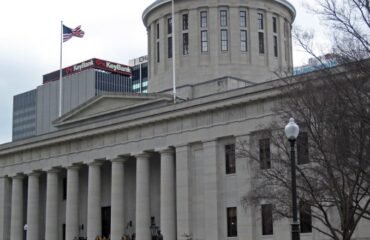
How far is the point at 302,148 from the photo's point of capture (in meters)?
37.1

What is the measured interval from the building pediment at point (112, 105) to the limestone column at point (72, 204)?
5.52 m

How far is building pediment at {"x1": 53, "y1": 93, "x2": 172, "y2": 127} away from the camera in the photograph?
61.6 meters

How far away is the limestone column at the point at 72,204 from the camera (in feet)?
211

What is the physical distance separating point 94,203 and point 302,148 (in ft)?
96.5

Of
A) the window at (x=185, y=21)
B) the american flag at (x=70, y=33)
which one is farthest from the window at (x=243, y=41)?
the american flag at (x=70, y=33)

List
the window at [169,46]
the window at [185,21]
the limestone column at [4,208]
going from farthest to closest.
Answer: the limestone column at [4,208]
the window at [169,46]
the window at [185,21]

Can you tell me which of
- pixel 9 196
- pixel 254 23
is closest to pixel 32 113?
pixel 9 196

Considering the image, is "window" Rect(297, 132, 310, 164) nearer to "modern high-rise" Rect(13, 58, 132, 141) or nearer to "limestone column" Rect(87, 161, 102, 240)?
"limestone column" Rect(87, 161, 102, 240)

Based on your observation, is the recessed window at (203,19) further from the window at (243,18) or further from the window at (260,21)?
the window at (260,21)

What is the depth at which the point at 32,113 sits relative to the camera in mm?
181250

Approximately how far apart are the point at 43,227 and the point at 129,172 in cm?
1346

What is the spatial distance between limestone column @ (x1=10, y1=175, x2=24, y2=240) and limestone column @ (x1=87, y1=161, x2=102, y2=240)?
11.9 meters

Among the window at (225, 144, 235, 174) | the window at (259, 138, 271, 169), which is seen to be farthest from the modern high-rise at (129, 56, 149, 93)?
the window at (259, 138, 271, 169)

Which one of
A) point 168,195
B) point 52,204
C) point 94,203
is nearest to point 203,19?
point 168,195
